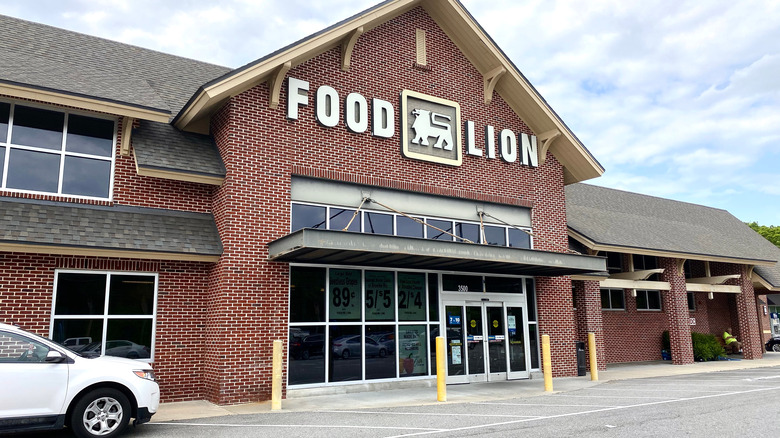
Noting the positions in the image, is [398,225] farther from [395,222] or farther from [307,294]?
[307,294]

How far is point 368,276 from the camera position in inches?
546

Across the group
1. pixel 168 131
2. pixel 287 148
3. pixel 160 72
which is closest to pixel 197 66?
pixel 160 72

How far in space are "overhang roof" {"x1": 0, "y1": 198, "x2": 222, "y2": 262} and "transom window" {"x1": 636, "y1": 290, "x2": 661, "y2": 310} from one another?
58.5ft

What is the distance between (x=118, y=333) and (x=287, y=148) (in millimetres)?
5132

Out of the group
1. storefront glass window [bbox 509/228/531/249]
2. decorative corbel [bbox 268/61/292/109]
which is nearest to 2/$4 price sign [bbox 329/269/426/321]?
storefront glass window [bbox 509/228/531/249]

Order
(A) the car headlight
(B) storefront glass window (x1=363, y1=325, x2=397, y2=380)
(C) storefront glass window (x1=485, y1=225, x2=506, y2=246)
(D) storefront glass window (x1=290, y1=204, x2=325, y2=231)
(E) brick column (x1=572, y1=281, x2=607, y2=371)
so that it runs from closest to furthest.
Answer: (A) the car headlight → (D) storefront glass window (x1=290, y1=204, x2=325, y2=231) → (B) storefront glass window (x1=363, y1=325, x2=397, y2=380) → (C) storefront glass window (x1=485, y1=225, x2=506, y2=246) → (E) brick column (x1=572, y1=281, x2=607, y2=371)

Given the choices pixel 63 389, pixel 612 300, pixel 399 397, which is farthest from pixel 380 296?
pixel 612 300

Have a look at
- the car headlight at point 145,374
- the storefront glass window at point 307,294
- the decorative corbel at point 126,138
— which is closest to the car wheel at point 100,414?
the car headlight at point 145,374

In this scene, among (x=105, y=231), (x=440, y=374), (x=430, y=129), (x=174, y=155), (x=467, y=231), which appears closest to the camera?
(x=105, y=231)

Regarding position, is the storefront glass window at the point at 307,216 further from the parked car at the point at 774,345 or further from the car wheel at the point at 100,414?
the parked car at the point at 774,345

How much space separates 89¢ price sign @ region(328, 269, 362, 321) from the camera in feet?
43.5

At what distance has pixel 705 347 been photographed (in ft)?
77.2

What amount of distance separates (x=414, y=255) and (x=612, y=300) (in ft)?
44.0

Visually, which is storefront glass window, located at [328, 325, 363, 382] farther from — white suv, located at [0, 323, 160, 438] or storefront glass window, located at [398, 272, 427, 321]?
white suv, located at [0, 323, 160, 438]
